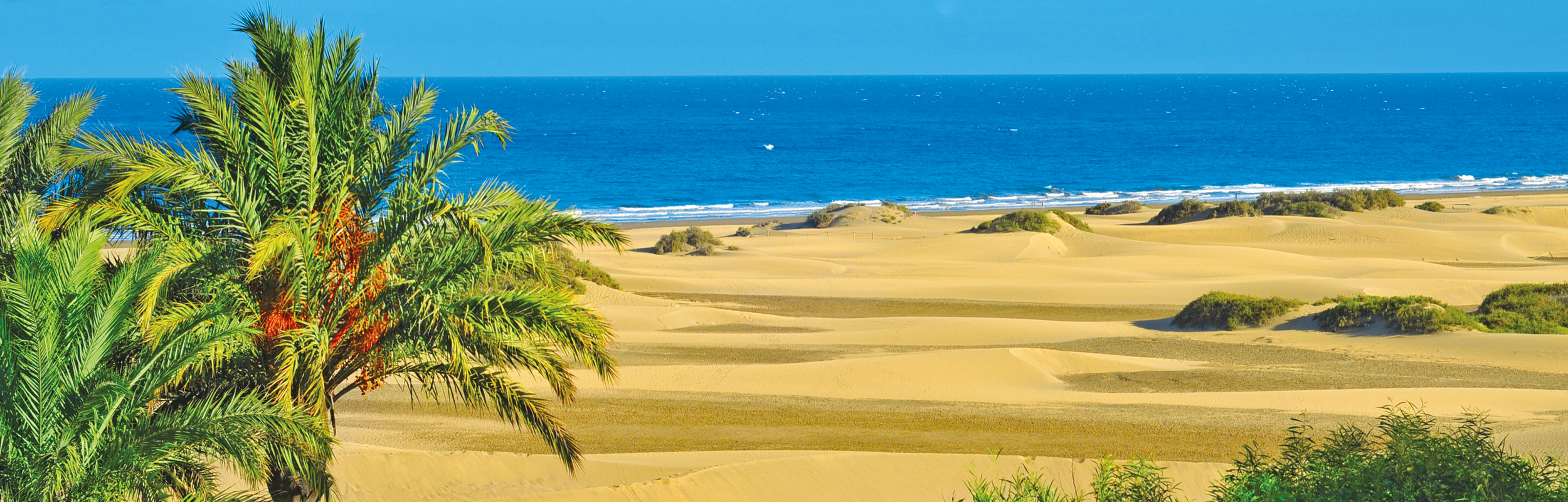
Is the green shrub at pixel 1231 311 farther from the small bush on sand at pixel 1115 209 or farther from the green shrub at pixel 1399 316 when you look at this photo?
the small bush on sand at pixel 1115 209

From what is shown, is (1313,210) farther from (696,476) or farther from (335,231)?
(335,231)

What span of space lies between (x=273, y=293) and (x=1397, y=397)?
41.7ft

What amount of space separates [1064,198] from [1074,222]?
63.7ft

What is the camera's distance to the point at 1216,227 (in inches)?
1499

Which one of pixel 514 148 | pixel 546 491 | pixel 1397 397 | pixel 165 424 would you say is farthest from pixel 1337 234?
pixel 514 148

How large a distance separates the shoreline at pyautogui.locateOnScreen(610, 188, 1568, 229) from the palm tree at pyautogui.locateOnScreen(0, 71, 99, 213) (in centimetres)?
3195

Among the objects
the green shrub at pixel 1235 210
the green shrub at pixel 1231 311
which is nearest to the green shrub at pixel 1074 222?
the green shrub at pixel 1235 210

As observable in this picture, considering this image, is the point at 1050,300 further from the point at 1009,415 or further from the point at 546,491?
the point at 546,491

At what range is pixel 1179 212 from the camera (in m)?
41.9

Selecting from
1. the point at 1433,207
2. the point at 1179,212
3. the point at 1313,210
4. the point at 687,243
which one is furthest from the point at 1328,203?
the point at 687,243

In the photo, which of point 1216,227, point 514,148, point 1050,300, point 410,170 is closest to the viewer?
point 410,170

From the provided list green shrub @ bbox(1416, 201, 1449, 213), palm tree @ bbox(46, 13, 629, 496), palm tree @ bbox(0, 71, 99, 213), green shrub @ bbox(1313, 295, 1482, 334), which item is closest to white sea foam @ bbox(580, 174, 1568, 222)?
green shrub @ bbox(1416, 201, 1449, 213)

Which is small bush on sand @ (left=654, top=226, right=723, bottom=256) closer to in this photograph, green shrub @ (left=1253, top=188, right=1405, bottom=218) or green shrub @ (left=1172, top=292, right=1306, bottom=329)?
green shrub @ (left=1172, top=292, right=1306, bottom=329)

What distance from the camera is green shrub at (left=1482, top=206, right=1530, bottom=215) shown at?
134 feet
